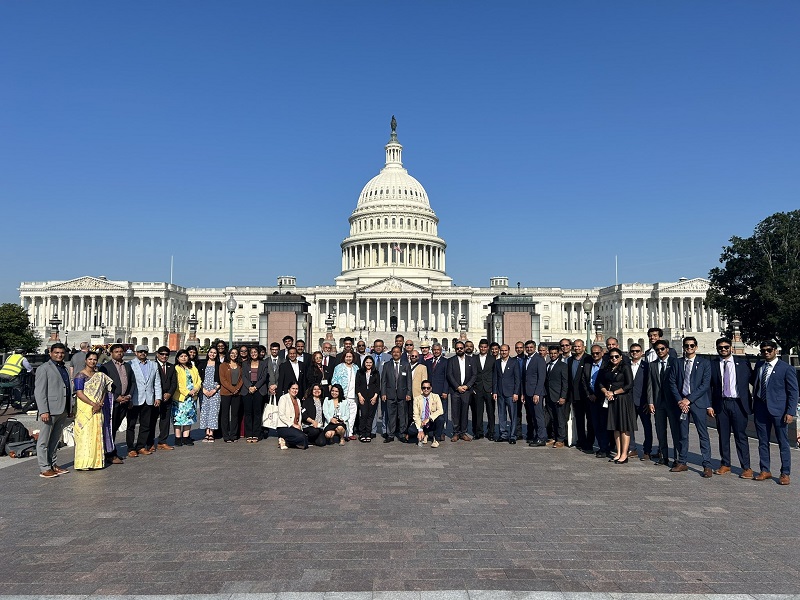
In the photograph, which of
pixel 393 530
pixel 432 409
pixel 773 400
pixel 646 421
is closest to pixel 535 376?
pixel 432 409

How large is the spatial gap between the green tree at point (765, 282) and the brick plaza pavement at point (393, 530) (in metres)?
44.5

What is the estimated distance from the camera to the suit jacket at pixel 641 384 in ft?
43.0

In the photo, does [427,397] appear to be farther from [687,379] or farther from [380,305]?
[380,305]

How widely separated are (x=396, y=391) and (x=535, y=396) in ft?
11.5

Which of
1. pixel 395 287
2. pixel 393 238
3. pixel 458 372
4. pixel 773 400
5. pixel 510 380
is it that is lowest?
pixel 773 400

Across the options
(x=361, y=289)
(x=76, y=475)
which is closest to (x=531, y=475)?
(x=76, y=475)

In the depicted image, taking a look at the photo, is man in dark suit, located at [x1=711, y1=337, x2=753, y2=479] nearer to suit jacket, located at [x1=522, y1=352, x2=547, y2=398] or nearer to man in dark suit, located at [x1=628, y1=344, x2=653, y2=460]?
man in dark suit, located at [x1=628, y1=344, x2=653, y2=460]

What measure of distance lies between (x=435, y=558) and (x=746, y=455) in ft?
24.4

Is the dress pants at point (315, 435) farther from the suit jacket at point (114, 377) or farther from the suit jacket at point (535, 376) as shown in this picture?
the suit jacket at point (535, 376)

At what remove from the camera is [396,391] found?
1570 centimetres

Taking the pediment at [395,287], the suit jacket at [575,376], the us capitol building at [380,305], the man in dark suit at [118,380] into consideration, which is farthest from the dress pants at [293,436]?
the pediment at [395,287]

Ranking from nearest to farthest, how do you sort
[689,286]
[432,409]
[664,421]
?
[664,421] → [432,409] → [689,286]

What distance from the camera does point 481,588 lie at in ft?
19.9

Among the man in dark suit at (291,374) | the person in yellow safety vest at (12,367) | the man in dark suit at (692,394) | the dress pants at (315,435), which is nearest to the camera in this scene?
the man in dark suit at (692,394)
